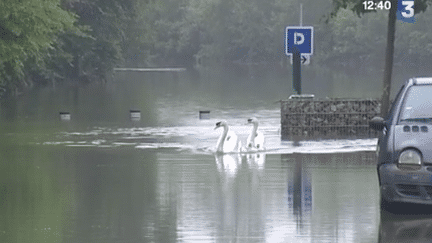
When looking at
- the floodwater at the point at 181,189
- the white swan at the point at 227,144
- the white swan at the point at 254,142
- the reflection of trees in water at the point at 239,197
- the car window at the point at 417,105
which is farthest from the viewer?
the white swan at the point at 254,142

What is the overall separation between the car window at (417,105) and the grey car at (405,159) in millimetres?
12

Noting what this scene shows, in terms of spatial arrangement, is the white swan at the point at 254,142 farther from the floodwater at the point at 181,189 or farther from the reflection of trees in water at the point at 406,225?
the reflection of trees in water at the point at 406,225

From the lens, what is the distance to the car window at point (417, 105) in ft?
38.0

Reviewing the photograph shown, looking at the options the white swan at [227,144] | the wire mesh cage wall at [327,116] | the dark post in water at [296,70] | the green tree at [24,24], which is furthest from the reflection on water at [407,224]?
the green tree at [24,24]

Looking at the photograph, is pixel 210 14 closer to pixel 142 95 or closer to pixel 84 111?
pixel 142 95

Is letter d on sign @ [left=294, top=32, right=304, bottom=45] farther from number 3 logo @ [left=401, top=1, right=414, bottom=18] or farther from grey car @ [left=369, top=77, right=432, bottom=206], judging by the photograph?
grey car @ [left=369, top=77, right=432, bottom=206]

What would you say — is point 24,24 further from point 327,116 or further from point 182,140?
point 327,116

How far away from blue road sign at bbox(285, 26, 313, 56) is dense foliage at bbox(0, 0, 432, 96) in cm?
579

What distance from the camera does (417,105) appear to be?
11836mm

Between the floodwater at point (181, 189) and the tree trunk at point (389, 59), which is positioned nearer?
the floodwater at point (181, 189)

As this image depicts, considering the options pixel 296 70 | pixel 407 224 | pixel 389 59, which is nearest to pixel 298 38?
pixel 296 70

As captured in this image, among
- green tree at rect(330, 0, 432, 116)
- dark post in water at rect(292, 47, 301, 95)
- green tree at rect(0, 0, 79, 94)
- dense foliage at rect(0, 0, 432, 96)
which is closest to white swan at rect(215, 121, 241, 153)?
dark post in water at rect(292, 47, 301, 95)

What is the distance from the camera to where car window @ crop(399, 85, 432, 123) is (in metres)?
11.6

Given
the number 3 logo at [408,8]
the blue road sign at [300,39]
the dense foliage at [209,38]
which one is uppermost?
the number 3 logo at [408,8]
